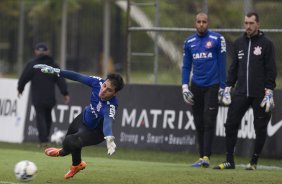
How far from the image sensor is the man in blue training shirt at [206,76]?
46.5 ft

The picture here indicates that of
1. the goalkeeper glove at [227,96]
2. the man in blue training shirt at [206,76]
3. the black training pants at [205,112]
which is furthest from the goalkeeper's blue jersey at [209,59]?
the goalkeeper glove at [227,96]

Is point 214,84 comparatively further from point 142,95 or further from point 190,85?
point 142,95

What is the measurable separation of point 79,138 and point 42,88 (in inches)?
264

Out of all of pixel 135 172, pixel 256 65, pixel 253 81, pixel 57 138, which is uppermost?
pixel 256 65

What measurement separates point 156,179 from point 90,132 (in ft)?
3.65

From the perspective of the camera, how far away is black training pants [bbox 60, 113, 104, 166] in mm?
11844

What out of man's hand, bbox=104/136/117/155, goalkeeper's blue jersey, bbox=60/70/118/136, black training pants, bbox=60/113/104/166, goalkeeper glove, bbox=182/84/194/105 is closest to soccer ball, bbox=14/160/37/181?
black training pants, bbox=60/113/104/166

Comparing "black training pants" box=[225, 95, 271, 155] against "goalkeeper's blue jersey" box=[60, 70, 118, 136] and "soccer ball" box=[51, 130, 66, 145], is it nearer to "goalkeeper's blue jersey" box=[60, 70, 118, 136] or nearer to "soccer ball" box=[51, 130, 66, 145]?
"goalkeeper's blue jersey" box=[60, 70, 118, 136]

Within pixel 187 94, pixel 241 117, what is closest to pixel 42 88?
pixel 187 94

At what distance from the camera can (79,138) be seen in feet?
38.9

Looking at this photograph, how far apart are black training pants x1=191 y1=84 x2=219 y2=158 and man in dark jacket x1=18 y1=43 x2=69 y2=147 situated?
4.56m

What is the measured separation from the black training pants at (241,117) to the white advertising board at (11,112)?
740 cm

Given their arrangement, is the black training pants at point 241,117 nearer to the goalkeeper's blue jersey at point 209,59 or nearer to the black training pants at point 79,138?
the goalkeeper's blue jersey at point 209,59

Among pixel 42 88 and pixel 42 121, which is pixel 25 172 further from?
pixel 42 88
